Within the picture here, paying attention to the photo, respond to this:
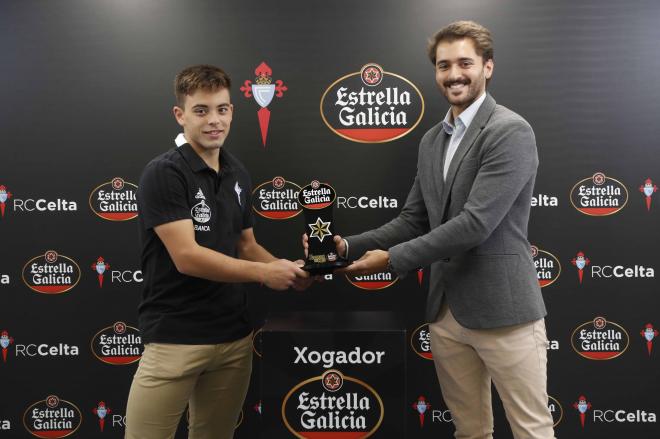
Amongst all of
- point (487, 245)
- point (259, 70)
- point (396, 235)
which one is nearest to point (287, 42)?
point (259, 70)

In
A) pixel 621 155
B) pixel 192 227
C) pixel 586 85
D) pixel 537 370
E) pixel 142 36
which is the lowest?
pixel 537 370

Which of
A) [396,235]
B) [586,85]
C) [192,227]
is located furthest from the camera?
[586,85]

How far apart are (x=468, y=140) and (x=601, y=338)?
1.46 metres

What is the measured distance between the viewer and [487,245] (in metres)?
2.00

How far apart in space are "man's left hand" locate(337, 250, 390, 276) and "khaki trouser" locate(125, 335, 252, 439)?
50cm

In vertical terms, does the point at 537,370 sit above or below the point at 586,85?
below

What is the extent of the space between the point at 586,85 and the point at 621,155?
1.28 ft

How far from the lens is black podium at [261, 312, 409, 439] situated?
1.83m

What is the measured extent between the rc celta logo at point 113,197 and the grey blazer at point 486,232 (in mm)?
1539

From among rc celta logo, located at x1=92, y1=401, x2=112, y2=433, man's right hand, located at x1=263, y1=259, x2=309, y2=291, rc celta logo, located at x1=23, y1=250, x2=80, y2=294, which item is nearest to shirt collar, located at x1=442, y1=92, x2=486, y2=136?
man's right hand, located at x1=263, y1=259, x2=309, y2=291

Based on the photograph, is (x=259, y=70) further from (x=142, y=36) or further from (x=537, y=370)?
(x=537, y=370)

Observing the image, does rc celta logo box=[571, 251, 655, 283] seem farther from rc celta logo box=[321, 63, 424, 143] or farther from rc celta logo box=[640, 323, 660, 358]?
rc celta logo box=[321, 63, 424, 143]

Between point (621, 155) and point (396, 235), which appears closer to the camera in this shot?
point (396, 235)

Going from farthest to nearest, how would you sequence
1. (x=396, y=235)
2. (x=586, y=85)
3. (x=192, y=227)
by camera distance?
1. (x=586, y=85)
2. (x=396, y=235)
3. (x=192, y=227)
